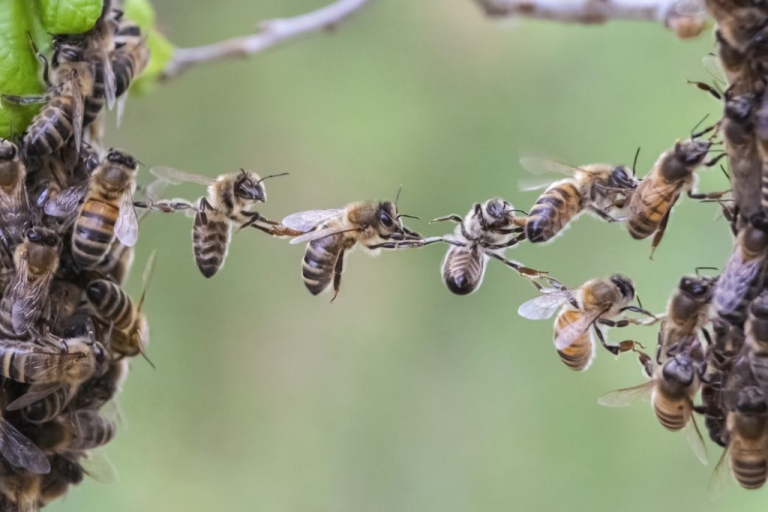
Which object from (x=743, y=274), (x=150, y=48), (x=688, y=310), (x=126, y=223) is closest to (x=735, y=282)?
(x=743, y=274)

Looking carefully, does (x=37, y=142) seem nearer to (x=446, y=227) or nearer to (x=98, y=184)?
(x=98, y=184)

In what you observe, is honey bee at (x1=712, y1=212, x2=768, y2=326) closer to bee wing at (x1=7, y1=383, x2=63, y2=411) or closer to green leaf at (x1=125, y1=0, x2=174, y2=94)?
bee wing at (x1=7, y1=383, x2=63, y2=411)

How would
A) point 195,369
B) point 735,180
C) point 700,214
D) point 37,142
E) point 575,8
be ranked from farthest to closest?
1. point 195,369
2. point 700,214
3. point 575,8
4. point 37,142
5. point 735,180

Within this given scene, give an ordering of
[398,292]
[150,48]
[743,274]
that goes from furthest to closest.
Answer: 1. [398,292]
2. [150,48]
3. [743,274]

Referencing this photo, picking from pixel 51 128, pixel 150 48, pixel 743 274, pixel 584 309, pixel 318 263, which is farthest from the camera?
pixel 150 48

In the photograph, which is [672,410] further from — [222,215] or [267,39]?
[267,39]

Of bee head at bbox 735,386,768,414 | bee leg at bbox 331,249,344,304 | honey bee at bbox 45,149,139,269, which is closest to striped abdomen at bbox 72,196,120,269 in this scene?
honey bee at bbox 45,149,139,269

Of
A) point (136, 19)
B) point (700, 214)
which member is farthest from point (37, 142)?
point (700, 214)
